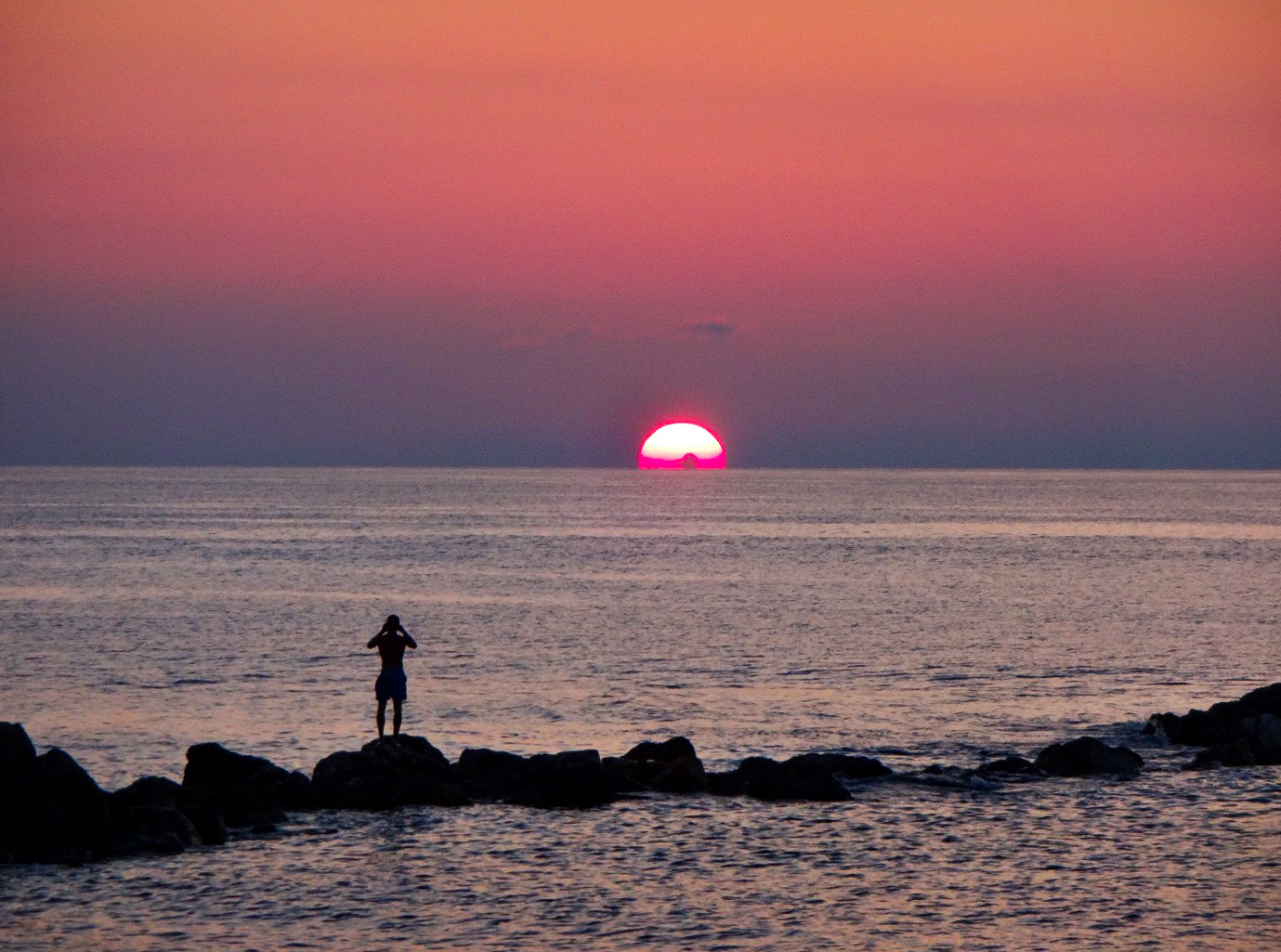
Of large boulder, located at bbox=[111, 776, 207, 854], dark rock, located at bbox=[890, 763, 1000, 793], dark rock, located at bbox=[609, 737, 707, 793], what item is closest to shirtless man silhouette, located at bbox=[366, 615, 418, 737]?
dark rock, located at bbox=[609, 737, 707, 793]

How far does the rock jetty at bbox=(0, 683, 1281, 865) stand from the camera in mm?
23969

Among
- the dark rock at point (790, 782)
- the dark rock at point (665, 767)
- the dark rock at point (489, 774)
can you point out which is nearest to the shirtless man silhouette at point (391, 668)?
the dark rock at point (489, 774)

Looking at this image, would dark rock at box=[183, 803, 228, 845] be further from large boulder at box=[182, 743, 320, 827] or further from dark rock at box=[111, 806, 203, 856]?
large boulder at box=[182, 743, 320, 827]

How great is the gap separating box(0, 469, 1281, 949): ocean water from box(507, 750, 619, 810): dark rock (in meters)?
0.64

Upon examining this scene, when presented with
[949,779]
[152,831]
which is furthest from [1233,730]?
[152,831]

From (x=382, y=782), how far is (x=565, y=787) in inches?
135

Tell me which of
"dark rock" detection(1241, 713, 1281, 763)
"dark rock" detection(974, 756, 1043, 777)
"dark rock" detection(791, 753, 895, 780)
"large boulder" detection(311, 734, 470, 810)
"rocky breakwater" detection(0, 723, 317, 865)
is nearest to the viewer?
"rocky breakwater" detection(0, 723, 317, 865)

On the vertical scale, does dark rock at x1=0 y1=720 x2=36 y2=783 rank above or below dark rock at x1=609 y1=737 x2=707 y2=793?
above

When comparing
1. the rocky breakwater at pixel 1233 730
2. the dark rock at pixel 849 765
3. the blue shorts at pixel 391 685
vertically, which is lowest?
the dark rock at pixel 849 765

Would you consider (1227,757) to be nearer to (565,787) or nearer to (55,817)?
(565,787)

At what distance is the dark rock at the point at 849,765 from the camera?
3077 cm

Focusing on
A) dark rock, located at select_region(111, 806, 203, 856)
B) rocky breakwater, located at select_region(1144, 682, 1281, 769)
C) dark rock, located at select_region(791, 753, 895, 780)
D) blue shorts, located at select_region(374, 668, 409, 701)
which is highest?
blue shorts, located at select_region(374, 668, 409, 701)

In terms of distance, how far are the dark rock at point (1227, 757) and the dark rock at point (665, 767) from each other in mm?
10899

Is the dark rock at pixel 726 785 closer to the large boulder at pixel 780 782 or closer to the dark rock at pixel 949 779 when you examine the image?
the large boulder at pixel 780 782
